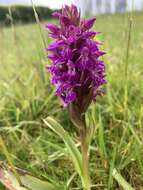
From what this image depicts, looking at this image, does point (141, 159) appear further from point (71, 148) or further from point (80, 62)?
point (80, 62)

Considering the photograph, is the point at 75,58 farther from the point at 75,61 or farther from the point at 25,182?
the point at 25,182

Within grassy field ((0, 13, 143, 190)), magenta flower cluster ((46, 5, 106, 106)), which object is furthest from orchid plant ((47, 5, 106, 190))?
grassy field ((0, 13, 143, 190))

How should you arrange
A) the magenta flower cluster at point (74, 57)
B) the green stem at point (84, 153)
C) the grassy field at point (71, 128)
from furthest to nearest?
the grassy field at point (71, 128) → the green stem at point (84, 153) → the magenta flower cluster at point (74, 57)

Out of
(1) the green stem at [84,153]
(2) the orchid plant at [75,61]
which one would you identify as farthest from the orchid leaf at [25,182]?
(2) the orchid plant at [75,61]

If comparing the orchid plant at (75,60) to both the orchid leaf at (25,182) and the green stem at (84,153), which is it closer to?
the green stem at (84,153)

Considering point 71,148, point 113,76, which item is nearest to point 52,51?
point 71,148

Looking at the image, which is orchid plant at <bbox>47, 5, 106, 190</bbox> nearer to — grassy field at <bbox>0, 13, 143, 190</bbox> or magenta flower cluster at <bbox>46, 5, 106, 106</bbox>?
magenta flower cluster at <bbox>46, 5, 106, 106</bbox>
